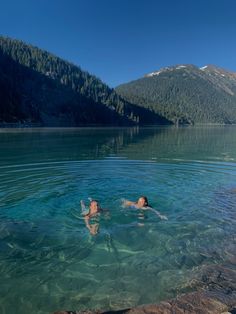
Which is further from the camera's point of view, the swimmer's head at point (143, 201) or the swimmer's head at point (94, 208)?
the swimmer's head at point (143, 201)

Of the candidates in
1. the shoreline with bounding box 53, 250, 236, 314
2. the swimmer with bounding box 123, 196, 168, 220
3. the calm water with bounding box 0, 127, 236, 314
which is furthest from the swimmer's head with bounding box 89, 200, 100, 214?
the shoreline with bounding box 53, 250, 236, 314

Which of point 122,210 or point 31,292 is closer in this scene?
point 31,292

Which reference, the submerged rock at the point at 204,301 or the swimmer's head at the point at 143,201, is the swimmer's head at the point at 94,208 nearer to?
the swimmer's head at the point at 143,201

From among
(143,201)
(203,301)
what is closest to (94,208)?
(143,201)

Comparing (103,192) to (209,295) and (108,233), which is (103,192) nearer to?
(108,233)

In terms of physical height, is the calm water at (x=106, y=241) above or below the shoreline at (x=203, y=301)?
below

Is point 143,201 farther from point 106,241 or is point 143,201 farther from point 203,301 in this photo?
point 203,301

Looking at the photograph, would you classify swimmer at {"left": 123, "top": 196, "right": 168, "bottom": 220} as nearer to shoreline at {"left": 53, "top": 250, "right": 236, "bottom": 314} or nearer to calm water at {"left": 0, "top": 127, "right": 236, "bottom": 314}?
calm water at {"left": 0, "top": 127, "right": 236, "bottom": 314}

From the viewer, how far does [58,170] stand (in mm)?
26281

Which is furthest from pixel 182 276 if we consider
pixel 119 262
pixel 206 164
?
pixel 206 164

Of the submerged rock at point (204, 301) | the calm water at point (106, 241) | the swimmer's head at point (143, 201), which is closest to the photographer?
the submerged rock at point (204, 301)

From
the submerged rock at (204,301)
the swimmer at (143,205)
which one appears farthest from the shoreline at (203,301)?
the swimmer at (143,205)

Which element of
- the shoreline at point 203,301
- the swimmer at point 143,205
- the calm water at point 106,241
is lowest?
the calm water at point 106,241

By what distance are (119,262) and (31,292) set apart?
2862 millimetres
